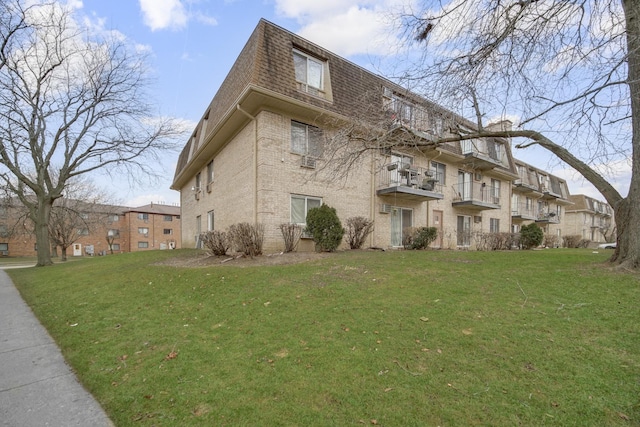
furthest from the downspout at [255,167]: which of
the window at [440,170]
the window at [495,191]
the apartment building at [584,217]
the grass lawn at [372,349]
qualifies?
the apartment building at [584,217]

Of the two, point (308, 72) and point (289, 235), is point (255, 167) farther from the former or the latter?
point (308, 72)

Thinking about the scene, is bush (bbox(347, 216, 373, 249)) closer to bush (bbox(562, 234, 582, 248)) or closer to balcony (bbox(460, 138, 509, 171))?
balcony (bbox(460, 138, 509, 171))

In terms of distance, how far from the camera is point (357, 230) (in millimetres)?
11078

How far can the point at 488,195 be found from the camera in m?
19.4

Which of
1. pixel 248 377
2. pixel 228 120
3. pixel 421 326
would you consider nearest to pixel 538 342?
pixel 421 326

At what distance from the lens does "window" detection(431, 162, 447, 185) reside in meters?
16.3

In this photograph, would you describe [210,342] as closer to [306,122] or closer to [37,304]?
[37,304]

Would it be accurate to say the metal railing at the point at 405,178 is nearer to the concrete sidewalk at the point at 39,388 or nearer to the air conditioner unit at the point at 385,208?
the air conditioner unit at the point at 385,208

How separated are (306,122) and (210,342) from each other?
922 cm

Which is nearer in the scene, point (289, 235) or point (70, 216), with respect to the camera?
point (289, 235)

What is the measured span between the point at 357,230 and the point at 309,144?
12.5 feet

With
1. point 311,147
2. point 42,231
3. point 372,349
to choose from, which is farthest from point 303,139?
point 42,231

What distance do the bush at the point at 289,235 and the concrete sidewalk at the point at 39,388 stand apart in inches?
244

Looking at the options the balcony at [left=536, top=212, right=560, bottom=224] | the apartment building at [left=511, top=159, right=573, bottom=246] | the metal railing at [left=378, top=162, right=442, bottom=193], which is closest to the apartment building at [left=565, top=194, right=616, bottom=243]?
the apartment building at [left=511, top=159, right=573, bottom=246]
